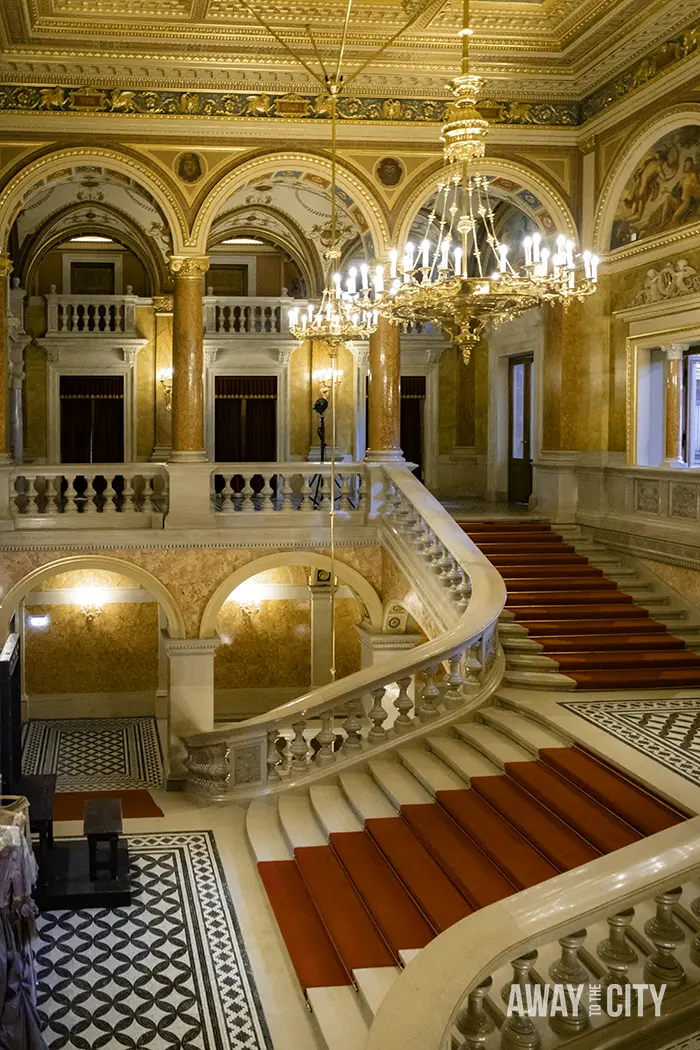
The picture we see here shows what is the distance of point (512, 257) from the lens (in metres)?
16.7

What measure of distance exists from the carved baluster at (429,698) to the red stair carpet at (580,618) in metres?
1.32

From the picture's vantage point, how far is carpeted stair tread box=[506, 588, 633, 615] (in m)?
11.3

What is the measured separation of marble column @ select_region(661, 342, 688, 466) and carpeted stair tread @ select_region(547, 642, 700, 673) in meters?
2.53

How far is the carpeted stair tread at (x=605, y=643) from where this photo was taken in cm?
1023

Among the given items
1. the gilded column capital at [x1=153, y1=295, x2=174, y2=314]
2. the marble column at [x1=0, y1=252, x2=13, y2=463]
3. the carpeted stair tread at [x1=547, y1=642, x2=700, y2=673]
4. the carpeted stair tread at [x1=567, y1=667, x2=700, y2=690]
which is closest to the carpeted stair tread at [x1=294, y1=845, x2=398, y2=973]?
the carpeted stair tread at [x1=567, y1=667, x2=700, y2=690]

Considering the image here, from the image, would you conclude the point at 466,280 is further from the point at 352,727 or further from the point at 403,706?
the point at 352,727

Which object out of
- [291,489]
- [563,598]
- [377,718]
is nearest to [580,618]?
[563,598]

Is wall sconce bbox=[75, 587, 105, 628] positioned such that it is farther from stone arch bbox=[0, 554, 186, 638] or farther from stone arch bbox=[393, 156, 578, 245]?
stone arch bbox=[393, 156, 578, 245]

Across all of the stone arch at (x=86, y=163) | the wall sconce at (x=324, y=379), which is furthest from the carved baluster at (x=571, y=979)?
the wall sconce at (x=324, y=379)

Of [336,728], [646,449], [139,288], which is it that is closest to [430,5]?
[646,449]

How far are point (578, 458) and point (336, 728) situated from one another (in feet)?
14.5

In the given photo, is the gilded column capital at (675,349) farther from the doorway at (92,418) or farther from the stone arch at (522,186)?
the doorway at (92,418)

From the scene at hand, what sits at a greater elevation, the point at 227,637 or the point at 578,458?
the point at 578,458

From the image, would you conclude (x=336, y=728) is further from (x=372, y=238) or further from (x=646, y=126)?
(x=646, y=126)
